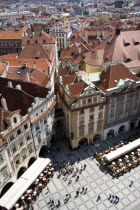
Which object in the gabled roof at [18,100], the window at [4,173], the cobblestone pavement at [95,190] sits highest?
the gabled roof at [18,100]

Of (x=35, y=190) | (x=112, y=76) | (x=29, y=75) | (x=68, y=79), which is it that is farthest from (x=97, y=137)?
(x=29, y=75)

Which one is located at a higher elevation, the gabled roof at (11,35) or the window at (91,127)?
the gabled roof at (11,35)

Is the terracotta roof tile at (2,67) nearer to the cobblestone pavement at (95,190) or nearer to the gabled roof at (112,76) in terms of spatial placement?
the gabled roof at (112,76)

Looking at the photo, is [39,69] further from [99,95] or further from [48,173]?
[48,173]

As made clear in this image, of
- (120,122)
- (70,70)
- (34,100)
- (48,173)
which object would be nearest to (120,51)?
(70,70)

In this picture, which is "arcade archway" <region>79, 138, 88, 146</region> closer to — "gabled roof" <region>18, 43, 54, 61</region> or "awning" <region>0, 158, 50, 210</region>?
"awning" <region>0, 158, 50, 210</region>

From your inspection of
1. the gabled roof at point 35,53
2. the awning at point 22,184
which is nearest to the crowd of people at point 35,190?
the awning at point 22,184
